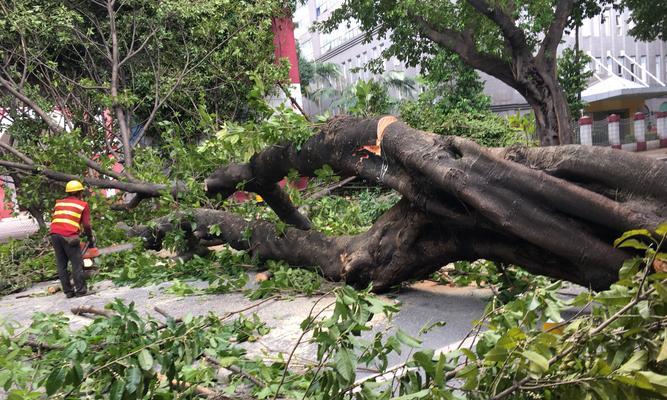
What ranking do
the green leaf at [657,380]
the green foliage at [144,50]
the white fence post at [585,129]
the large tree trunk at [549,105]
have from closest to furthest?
the green leaf at [657,380], the green foliage at [144,50], the large tree trunk at [549,105], the white fence post at [585,129]

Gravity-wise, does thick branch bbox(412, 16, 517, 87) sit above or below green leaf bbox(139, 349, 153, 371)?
above

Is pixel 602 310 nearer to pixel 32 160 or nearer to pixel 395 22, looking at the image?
pixel 32 160

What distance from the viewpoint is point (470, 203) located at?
10.7ft

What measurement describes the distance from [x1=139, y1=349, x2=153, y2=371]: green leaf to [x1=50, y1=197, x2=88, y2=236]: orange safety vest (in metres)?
4.68

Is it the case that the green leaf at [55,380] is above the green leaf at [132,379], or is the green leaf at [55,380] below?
above

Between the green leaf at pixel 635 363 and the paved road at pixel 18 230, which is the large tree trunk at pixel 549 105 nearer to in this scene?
the paved road at pixel 18 230

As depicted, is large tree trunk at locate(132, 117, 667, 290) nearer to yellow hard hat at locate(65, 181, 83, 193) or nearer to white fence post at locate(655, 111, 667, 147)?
A: yellow hard hat at locate(65, 181, 83, 193)

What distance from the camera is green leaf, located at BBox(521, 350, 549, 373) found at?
142cm

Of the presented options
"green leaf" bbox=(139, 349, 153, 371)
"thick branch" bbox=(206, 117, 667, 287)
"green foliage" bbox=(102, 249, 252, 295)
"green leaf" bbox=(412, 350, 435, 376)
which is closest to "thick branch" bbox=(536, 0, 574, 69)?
"green foliage" bbox=(102, 249, 252, 295)

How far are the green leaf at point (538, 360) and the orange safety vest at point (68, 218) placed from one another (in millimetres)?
5744

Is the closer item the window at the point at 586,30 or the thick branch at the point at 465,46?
the thick branch at the point at 465,46

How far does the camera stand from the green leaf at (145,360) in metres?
1.89

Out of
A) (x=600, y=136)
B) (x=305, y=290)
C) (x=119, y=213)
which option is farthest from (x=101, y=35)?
(x=600, y=136)

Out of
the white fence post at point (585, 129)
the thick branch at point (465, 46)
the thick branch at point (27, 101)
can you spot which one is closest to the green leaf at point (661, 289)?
the thick branch at point (27, 101)
